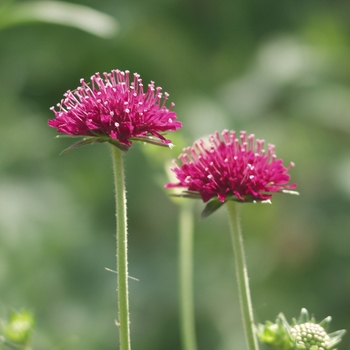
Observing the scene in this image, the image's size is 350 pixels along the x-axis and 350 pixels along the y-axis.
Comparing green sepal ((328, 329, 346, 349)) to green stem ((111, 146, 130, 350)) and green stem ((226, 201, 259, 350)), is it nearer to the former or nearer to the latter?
green stem ((226, 201, 259, 350))

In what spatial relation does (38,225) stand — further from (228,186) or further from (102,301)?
(228,186)

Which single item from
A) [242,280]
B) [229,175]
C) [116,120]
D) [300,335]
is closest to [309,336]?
[300,335]

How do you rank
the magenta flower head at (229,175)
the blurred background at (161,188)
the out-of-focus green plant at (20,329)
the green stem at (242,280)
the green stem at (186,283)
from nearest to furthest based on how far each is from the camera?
the green stem at (242,280), the magenta flower head at (229,175), the out-of-focus green plant at (20,329), the green stem at (186,283), the blurred background at (161,188)

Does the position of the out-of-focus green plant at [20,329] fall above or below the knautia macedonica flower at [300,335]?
above

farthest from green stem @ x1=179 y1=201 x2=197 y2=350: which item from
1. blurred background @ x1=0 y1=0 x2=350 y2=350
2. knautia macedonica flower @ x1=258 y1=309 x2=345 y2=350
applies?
blurred background @ x1=0 y1=0 x2=350 y2=350

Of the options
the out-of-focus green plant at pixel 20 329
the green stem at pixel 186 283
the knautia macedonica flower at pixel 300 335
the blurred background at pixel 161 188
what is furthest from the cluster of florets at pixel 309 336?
the blurred background at pixel 161 188

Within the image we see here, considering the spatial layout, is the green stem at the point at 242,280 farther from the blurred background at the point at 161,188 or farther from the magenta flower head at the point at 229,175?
the blurred background at the point at 161,188
